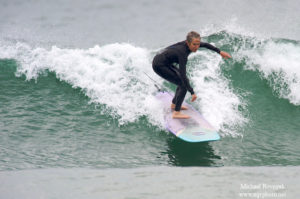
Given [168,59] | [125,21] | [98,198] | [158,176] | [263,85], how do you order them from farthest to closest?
[125,21] → [263,85] → [168,59] → [158,176] → [98,198]

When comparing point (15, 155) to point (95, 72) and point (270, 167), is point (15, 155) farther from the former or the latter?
point (270, 167)

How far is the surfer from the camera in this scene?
7.67 metres

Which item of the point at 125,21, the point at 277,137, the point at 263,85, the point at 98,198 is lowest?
the point at 98,198

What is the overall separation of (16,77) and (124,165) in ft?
15.7

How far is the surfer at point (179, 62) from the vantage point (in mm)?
7670

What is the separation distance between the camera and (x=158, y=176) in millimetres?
6844

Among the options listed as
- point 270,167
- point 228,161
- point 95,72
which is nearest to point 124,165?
point 228,161

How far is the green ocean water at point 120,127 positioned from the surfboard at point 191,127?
0.28m

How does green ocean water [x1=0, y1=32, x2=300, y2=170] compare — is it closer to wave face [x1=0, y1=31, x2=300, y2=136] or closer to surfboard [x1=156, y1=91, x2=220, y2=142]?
wave face [x1=0, y1=31, x2=300, y2=136]

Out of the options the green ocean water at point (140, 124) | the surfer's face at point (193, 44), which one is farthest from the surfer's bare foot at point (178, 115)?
the surfer's face at point (193, 44)

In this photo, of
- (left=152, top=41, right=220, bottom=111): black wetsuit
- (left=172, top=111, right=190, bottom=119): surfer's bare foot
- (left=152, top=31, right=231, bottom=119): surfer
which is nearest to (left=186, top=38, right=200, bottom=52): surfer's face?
(left=152, top=31, right=231, bottom=119): surfer

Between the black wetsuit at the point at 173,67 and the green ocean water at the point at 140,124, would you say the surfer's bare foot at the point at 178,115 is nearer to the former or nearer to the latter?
the black wetsuit at the point at 173,67

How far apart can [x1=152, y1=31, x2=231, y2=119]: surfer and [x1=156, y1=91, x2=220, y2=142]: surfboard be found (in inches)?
6.6

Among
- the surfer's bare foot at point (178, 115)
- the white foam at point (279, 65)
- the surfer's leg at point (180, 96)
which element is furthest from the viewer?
the white foam at point (279, 65)
